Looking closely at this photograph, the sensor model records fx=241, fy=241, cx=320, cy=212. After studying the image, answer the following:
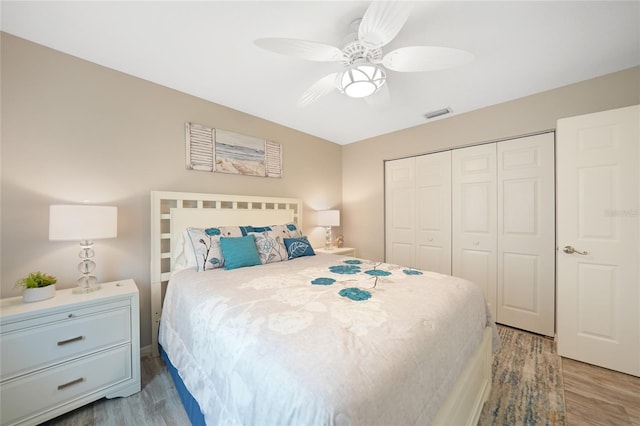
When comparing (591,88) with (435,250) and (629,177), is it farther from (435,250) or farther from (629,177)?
(435,250)

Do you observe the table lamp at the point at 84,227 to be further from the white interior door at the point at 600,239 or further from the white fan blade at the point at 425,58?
the white interior door at the point at 600,239

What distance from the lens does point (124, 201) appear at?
6.81 feet

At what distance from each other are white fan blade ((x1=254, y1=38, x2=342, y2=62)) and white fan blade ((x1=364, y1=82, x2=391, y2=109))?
17.8 inches

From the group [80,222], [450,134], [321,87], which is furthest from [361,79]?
[80,222]

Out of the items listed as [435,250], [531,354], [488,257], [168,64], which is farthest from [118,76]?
[531,354]

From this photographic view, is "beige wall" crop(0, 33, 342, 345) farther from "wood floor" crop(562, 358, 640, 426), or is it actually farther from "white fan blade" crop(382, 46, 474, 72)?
"wood floor" crop(562, 358, 640, 426)

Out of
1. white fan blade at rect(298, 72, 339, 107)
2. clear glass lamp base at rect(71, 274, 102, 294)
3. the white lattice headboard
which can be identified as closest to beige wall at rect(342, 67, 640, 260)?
the white lattice headboard

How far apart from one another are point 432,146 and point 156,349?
12.3ft

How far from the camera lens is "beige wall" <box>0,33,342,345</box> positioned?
167 cm

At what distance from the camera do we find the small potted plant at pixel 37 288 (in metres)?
1.47

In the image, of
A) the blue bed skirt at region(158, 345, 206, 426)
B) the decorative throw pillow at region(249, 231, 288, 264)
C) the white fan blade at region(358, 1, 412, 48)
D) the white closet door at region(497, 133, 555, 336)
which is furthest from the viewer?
the white closet door at region(497, 133, 555, 336)

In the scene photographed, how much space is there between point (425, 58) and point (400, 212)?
2.41 metres

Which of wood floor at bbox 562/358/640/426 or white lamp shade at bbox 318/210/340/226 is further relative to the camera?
white lamp shade at bbox 318/210/340/226

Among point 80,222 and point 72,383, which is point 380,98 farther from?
point 72,383
